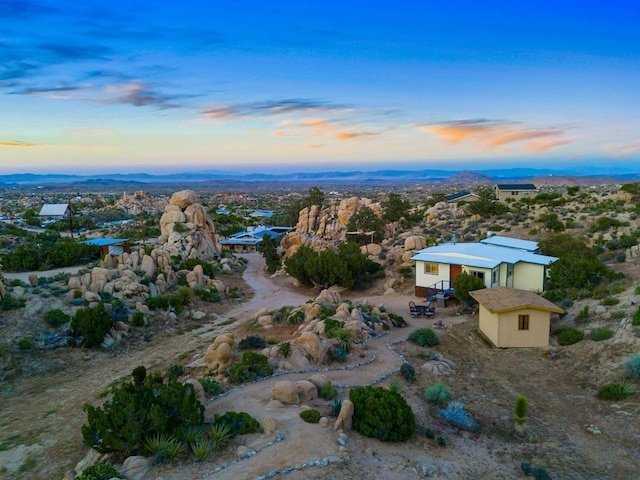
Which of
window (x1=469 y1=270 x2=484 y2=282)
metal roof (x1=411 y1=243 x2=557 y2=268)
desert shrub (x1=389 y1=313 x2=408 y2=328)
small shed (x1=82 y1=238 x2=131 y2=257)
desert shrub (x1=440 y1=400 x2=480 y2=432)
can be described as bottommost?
desert shrub (x1=389 y1=313 x2=408 y2=328)

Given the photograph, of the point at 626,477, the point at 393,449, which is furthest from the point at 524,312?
the point at 393,449

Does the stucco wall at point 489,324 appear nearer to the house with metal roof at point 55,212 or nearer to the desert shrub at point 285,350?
the desert shrub at point 285,350

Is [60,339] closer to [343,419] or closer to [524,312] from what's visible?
[343,419]

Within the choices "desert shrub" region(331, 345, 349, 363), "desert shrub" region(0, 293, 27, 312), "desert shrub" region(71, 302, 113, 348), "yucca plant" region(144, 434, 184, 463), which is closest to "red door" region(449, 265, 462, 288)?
"desert shrub" region(331, 345, 349, 363)

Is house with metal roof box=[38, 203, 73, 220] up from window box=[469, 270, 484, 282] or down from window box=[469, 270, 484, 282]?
up

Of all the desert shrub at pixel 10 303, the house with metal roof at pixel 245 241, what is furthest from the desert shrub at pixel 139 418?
the house with metal roof at pixel 245 241

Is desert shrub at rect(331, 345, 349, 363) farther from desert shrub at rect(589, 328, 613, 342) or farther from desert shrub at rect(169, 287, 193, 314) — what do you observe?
desert shrub at rect(169, 287, 193, 314)

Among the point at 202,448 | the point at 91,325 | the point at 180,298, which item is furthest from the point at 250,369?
the point at 180,298
